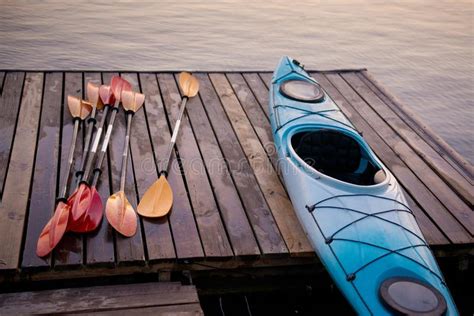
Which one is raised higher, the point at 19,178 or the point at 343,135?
the point at 19,178

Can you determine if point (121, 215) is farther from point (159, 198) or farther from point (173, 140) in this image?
point (173, 140)

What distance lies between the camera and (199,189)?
3.68 m

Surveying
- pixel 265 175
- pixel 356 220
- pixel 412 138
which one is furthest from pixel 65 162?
pixel 412 138

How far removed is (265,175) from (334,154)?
539 mm

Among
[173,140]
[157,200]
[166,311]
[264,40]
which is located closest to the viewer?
[166,311]

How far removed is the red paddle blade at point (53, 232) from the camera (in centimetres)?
295

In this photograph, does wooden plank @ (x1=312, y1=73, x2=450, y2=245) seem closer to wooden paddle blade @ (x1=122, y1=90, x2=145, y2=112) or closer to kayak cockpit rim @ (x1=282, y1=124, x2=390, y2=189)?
kayak cockpit rim @ (x1=282, y1=124, x2=390, y2=189)

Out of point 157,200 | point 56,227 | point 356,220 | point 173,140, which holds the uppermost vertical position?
point 173,140

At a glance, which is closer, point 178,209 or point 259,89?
point 178,209

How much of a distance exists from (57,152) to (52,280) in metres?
1.16

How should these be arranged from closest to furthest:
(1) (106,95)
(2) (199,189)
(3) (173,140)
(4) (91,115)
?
1. (2) (199,189)
2. (3) (173,140)
3. (4) (91,115)
4. (1) (106,95)

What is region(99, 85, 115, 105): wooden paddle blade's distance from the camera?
4543 mm

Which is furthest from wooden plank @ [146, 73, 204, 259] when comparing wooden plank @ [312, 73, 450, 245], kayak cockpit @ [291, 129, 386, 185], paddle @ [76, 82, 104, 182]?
wooden plank @ [312, 73, 450, 245]

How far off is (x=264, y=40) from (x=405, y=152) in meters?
5.09
